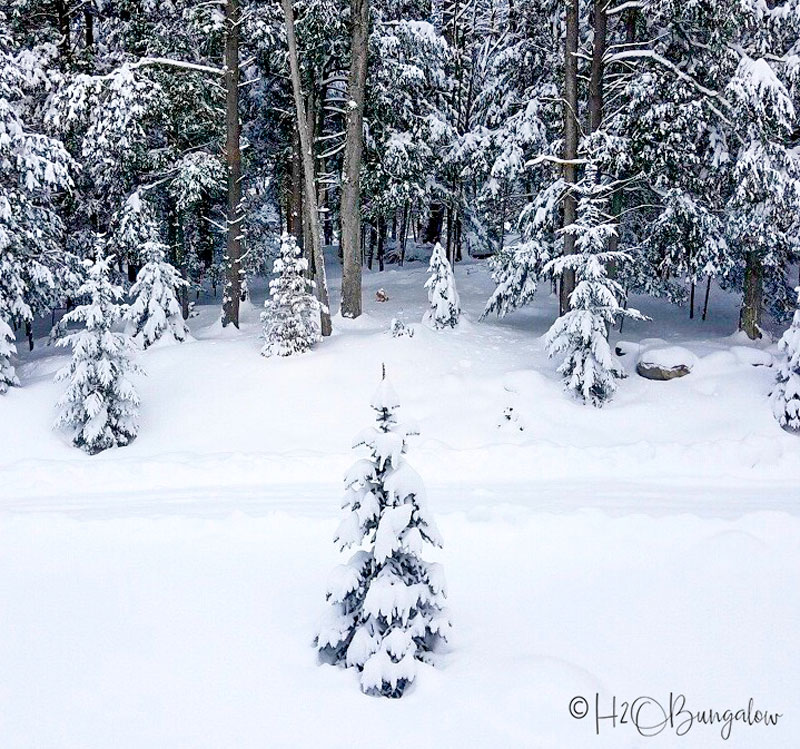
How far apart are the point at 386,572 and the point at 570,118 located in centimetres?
1278

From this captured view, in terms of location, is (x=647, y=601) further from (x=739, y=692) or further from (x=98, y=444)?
(x=98, y=444)

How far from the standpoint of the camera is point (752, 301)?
53.9ft

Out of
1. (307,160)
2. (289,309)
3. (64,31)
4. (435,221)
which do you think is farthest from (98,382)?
(435,221)

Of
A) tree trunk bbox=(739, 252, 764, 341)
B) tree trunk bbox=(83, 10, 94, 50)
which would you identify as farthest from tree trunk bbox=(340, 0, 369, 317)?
tree trunk bbox=(739, 252, 764, 341)

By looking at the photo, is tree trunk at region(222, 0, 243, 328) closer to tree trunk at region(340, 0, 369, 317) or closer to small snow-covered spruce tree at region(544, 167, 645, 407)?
tree trunk at region(340, 0, 369, 317)

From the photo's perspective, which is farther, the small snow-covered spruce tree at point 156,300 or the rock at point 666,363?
the small snow-covered spruce tree at point 156,300

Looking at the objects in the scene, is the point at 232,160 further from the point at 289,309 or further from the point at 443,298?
the point at 443,298

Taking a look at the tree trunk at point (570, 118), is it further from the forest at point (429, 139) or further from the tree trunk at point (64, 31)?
the tree trunk at point (64, 31)

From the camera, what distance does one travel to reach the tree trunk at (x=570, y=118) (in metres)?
14.6

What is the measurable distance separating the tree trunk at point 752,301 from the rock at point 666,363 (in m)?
3.70

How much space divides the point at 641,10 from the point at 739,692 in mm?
14897

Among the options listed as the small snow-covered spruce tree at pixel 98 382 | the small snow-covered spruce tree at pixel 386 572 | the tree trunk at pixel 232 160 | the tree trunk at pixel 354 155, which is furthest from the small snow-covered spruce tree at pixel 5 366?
the small snow-covered spruce tree at pixel 386 572

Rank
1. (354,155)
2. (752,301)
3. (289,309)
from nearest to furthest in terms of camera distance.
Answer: (289,309)
(752,301)
(354,155)

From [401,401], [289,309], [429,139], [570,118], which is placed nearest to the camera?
[401,401]
